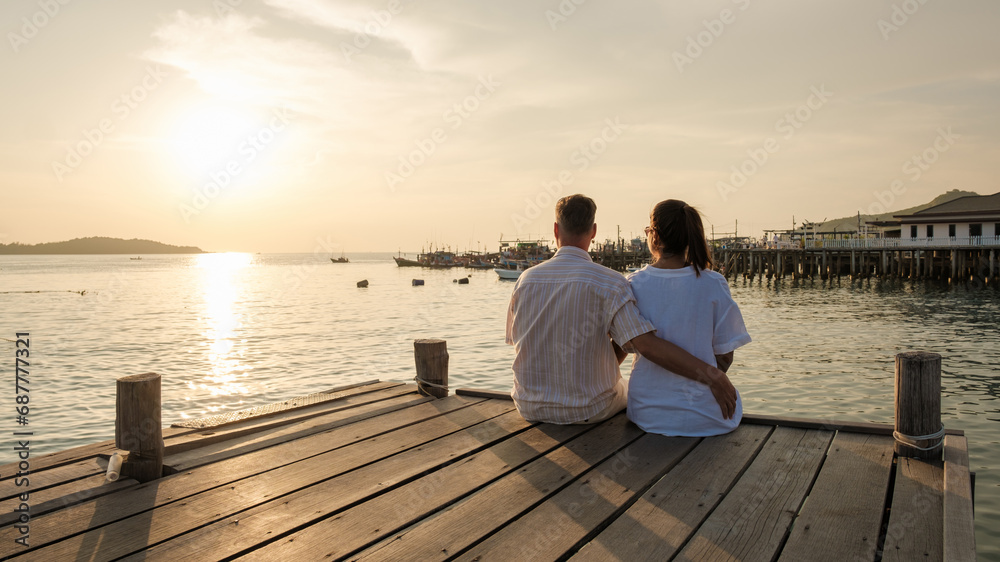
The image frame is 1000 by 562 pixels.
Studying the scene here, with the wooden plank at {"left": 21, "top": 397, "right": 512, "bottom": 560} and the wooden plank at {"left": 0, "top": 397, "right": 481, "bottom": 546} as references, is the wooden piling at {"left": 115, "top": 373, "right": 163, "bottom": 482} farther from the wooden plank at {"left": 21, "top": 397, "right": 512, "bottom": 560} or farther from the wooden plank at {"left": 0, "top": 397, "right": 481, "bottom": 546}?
the wooden plank at {"left": 21, "top": 397, "right": 512, "bottom": 560}

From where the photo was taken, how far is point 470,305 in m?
37.3

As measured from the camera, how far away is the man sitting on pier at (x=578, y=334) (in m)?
3.63

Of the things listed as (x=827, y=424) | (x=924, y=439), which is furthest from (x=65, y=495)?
(x=924, y=439)

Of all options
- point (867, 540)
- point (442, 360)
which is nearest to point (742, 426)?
point (867, 540)

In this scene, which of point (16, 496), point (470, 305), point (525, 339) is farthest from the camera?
point (470, 305)

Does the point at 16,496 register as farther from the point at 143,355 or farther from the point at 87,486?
the point at 143,355

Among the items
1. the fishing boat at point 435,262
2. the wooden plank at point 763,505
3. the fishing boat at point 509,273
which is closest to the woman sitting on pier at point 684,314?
the wooden plank at point 763,505

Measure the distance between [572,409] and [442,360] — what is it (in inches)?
65.9

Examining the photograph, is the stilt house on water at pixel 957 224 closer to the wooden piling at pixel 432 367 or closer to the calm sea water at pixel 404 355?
the calm sea water at pixel 404 355

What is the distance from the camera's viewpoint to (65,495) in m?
3.11

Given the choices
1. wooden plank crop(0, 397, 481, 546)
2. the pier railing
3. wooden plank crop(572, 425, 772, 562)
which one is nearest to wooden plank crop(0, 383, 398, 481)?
wooden plank crop(0, 397, 481, 546)

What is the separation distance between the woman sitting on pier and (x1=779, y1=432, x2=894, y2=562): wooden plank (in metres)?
0.74

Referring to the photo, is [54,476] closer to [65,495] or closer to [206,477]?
[65,495]

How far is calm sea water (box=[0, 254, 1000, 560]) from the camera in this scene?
10.8 meters
